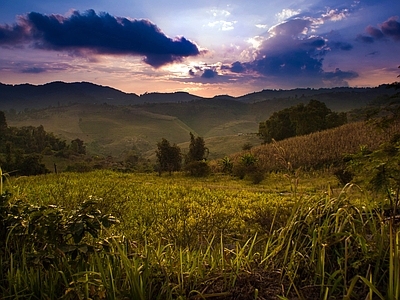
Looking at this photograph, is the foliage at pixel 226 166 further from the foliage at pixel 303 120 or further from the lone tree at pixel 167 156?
the foliage at pixel 303 120

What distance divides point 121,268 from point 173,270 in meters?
0.39

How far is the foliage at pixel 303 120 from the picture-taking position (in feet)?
139

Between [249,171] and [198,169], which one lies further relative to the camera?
[198,169]

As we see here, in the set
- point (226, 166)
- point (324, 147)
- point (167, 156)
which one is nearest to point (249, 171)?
point (226, 166)

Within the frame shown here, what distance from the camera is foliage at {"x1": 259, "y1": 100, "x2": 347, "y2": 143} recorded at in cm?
4225

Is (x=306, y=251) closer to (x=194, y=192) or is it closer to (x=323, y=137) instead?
(x=194, y=192)

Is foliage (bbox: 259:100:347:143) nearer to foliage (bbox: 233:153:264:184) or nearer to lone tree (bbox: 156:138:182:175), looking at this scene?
lone tree (bbox: 156:138:182:175)

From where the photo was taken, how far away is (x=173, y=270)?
2234 millimetres

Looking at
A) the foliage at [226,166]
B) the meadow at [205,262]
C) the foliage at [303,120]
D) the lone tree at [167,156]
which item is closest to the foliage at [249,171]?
the foliage at [226,166]

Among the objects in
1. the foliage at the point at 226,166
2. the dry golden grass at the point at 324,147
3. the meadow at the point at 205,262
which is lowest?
the foliage at the point at 226,166

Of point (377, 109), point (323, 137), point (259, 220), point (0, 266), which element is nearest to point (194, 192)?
point (259, 220)

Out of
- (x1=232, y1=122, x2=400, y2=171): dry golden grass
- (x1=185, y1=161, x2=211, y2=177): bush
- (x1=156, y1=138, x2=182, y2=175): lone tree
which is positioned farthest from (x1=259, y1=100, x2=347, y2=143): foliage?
(x1=185, y1=161, x2=211, y2=177): bush

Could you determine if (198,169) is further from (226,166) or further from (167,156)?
(167,156)

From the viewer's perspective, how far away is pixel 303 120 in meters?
42.7
